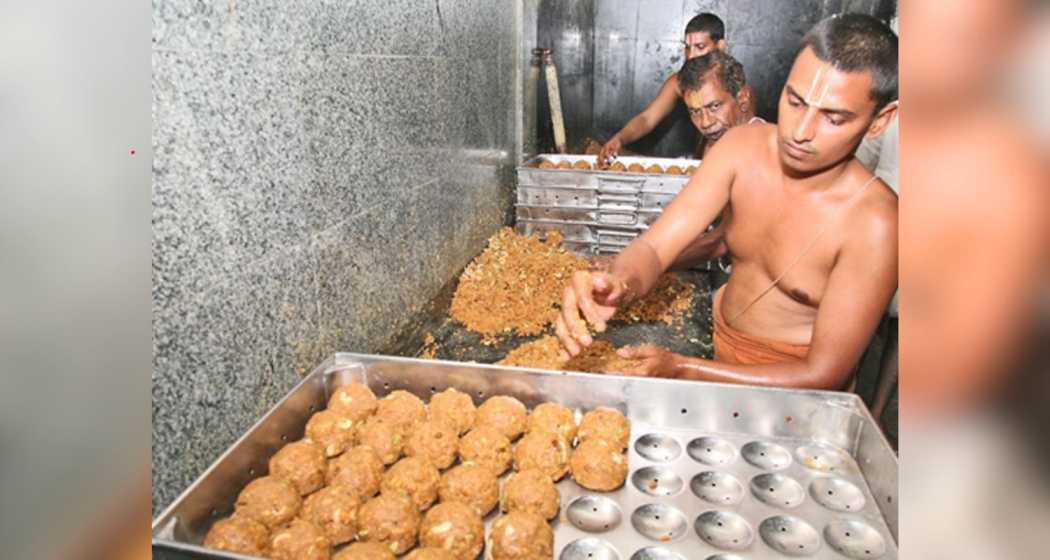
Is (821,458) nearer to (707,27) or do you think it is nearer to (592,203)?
(592,203)

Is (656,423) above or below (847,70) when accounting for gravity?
below

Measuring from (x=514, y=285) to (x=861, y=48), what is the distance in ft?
8.05

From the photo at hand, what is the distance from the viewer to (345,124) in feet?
8.37

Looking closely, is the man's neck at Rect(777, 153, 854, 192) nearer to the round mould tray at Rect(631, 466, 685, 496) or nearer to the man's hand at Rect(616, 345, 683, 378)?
the man's hand at Rect(616, 345, 683, 378)

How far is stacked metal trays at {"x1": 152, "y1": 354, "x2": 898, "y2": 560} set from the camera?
170cm

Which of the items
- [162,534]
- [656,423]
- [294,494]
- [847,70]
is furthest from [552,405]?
[847,70]

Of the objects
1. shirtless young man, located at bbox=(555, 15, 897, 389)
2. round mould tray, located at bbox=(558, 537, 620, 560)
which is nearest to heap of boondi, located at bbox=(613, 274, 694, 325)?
shirtless young man, located at bbox=(555, 15, 897, 389)

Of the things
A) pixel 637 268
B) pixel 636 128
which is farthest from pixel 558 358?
pixel 636 128

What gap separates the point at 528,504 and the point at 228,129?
1.33 meters

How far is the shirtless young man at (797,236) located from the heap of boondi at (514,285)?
1143 millimetres

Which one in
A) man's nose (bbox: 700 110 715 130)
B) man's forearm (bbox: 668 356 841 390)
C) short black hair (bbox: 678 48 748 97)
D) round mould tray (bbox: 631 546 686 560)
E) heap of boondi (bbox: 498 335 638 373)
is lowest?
heap of boondi (bbox: 498 335 638 373)

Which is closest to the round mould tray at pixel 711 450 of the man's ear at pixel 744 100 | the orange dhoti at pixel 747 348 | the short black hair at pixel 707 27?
the orange dhoti at pixel 747 348

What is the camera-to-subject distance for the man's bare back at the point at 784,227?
2.68 metres
